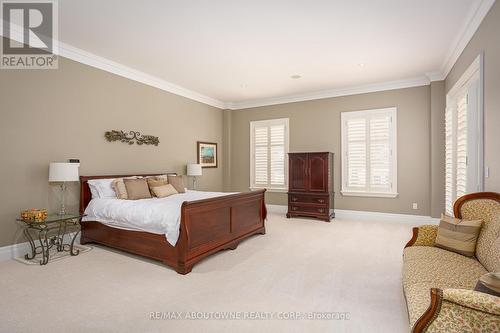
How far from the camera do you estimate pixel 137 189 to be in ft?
14.7

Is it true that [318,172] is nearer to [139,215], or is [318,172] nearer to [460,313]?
[139,215]

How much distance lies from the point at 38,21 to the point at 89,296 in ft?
11.2

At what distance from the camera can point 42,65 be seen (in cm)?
396

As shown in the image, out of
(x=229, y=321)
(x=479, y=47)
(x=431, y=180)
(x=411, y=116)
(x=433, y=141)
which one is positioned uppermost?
(x=479, y=47)

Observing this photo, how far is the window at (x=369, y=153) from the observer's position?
586 centimetres

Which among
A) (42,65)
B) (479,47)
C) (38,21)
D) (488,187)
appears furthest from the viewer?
(42,65)

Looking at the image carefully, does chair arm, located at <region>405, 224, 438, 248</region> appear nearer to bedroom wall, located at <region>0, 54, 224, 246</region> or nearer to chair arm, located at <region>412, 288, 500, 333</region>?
chair arm, located at <region>412, 288, 500, 333</region>

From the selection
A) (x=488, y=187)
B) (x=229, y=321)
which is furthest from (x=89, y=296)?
(x=488, y=187)

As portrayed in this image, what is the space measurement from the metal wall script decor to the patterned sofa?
465 centimetres

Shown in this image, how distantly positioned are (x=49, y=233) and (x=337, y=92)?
20.1 feet

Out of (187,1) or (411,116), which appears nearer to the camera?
(187,1)

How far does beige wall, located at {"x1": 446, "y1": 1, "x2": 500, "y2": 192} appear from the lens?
2.69 metres

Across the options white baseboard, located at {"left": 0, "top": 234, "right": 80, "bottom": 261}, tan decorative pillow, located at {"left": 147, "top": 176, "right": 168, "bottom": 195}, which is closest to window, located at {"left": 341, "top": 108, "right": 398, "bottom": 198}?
tan decorative pillow, located at {"left": 147, "top": 176, "right": 168, "bottom": 195}

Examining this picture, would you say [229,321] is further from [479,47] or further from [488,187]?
[479,47]
